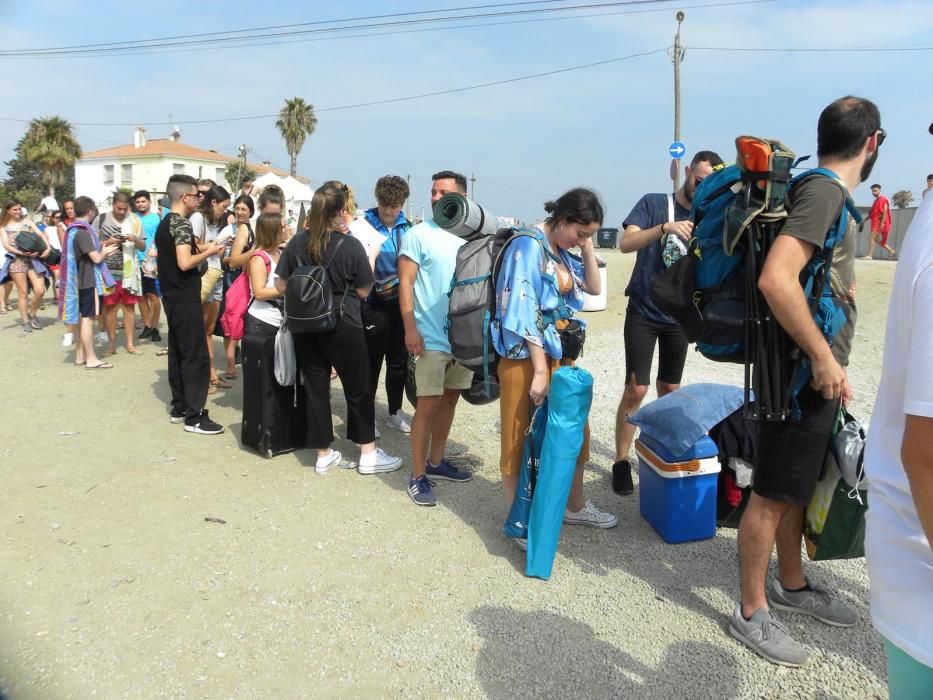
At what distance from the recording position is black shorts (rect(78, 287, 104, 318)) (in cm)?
768

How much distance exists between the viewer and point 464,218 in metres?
3.88

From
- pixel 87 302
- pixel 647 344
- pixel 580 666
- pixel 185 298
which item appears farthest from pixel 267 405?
pixel 87 302

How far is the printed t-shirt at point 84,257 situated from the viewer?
7711mm

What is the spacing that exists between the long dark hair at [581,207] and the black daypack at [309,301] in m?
1.59

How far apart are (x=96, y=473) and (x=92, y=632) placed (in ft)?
6.73

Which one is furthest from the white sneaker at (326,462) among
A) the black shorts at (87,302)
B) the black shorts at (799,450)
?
the black shorts at (87,302)

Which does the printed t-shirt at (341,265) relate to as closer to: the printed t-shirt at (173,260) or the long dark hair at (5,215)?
the printed t-shirt at (173,260)

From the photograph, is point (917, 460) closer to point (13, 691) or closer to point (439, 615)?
point (439, 615)

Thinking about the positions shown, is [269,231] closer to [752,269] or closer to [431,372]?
[431,372]

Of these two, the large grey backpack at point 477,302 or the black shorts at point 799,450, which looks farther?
the large grey backpack at point 477,302

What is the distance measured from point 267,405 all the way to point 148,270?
13.2 ft

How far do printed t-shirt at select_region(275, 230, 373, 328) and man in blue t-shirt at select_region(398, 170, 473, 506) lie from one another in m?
0.43

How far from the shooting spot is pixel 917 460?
47.3 inches

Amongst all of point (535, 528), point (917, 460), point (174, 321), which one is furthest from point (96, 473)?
point (917, 460)
